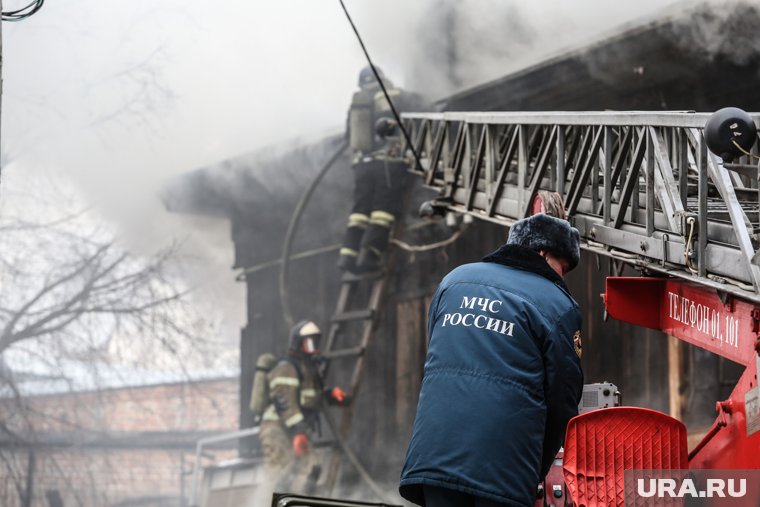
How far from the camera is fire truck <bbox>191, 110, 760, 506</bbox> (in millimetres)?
3223

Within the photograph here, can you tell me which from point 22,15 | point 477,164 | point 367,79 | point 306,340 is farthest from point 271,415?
point 22,15

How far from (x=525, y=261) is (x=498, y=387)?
37 centimetres

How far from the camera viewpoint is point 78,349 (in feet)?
45.4

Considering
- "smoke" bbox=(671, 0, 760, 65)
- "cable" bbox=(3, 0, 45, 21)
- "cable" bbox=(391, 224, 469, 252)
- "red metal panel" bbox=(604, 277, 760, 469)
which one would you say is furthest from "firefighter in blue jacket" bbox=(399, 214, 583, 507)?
"cable" bbox=(391, 224, 469, 252)


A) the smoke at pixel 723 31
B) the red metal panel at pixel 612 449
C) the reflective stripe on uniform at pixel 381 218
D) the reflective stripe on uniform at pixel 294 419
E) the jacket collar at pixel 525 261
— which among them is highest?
the smoke at pixel 723 31

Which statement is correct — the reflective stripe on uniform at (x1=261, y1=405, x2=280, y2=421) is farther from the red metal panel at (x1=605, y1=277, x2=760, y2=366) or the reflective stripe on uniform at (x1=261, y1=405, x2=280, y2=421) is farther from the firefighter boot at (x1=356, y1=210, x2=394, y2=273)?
the red metal panel at (x1=605, y1=277, x2=760, y2=366)

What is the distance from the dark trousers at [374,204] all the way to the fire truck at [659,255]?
3.13m

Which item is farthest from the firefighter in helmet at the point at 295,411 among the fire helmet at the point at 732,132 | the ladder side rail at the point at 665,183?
the fire helmet at the point at 732,132

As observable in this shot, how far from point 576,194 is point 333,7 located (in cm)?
793

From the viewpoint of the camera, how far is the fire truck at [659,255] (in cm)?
322

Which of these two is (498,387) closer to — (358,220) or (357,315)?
(358,220)

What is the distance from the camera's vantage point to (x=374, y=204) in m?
10.5

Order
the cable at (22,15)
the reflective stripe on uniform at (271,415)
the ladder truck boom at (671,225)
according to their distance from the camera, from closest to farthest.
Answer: the ladder truck boom at (671,225)
the cable at (22,15)
the reflective stripe on uniform at (271,415)

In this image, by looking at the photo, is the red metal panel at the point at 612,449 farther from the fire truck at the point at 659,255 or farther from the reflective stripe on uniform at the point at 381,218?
the reflective stripe on uniform at the point at 381,218
